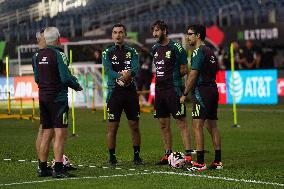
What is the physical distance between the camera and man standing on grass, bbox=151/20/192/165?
48.2ft

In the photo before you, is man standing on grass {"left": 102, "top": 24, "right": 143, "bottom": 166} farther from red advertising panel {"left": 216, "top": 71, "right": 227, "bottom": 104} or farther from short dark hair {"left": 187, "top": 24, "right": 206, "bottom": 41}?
red advertising panel {"left": 216, "top": 71, "right": 227, "bottom": 104}

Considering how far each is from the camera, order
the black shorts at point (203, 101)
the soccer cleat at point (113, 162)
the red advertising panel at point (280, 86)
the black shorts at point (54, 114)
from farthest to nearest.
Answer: the red advertising panel at point (280, 86) < the soccer cleat at point (113, 162) < the black shorts at point (203, 101) < the black shorts at point (54, 114)

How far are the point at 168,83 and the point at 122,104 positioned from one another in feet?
2.68

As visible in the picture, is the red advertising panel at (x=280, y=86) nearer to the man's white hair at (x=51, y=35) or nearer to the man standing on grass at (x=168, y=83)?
the man standing on grass at (x=168, y=83)

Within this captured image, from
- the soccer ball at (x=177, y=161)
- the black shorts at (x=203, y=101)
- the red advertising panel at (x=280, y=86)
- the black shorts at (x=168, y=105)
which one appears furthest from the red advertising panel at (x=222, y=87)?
the black shorts at (x=203, y=101)

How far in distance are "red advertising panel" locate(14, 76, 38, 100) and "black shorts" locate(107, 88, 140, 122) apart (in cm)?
1914

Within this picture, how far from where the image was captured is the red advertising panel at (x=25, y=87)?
3391 centimetres

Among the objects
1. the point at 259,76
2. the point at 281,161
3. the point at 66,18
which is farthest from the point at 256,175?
the point at 66,18

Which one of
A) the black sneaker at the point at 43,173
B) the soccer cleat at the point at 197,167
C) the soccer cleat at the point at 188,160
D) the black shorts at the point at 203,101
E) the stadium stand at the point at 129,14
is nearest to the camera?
the black sneaker at the point at 43,173

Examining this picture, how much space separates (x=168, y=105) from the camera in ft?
48.7

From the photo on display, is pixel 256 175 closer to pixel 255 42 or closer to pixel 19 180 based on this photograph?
pixel 19 180

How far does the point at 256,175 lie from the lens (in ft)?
42.0

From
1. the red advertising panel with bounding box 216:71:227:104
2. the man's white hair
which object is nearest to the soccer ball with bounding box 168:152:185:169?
the man's white hair

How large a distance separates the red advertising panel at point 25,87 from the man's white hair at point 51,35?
820 inches
